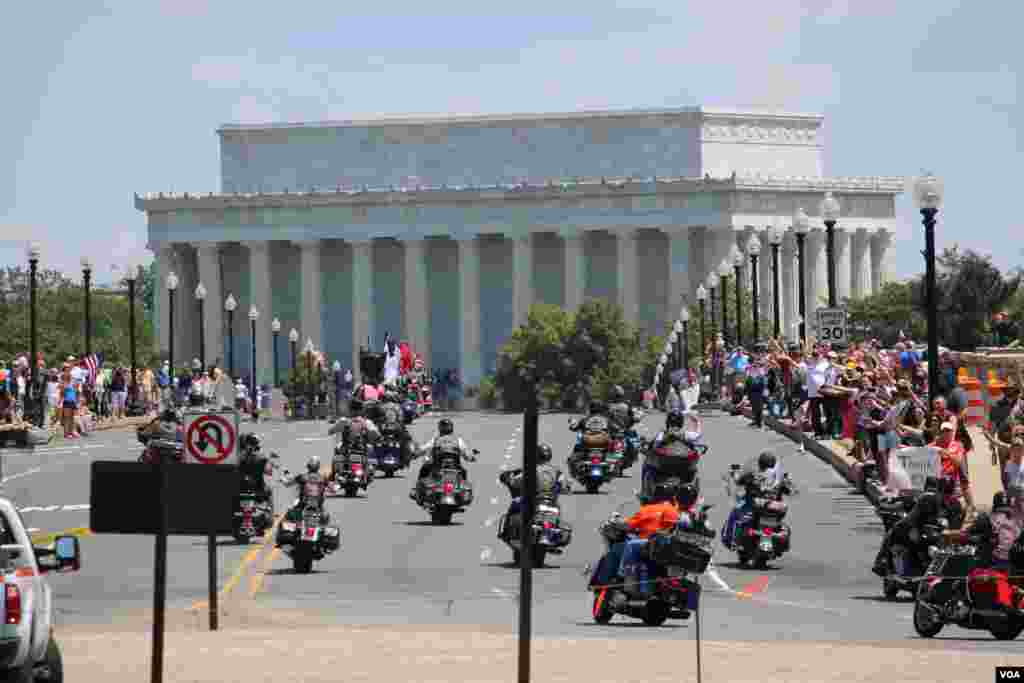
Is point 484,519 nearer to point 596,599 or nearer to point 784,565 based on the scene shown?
point 784,565

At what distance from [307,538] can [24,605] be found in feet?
62.2

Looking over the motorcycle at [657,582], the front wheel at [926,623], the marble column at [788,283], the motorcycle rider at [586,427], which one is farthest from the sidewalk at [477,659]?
the marble column at [788,283]

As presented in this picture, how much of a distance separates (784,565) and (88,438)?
37579 millimetres

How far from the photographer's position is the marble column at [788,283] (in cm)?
18225

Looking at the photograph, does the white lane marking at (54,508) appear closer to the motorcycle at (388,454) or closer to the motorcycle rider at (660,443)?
the motorcycle at (388,454)

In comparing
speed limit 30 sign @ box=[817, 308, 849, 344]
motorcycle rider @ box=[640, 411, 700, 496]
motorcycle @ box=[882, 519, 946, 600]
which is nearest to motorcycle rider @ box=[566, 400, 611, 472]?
motorcycle rider @ box=[640, 411, 700, 496]

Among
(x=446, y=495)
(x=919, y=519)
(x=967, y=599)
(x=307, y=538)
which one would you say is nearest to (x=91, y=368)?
(x=446, y=495)

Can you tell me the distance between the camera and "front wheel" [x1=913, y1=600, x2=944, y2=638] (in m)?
30.6

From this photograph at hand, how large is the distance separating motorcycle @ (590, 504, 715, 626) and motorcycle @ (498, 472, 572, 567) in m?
7.84

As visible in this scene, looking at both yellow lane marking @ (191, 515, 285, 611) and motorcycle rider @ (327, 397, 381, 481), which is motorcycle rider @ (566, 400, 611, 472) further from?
yellow lane marking @ (191, 515, 285, 611)

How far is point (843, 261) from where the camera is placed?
639 ft

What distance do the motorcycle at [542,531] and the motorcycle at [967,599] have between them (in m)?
10.3

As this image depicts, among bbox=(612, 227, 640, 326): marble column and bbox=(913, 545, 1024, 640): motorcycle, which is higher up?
bbox=(612, 227, 640, 326): marble column

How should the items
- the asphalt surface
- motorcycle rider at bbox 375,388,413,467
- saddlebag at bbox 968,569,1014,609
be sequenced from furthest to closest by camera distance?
motorcycle rider at bbox 375,388,413,467 < the asphalt surface < saddlebag at bbox 968,569,1014,609
